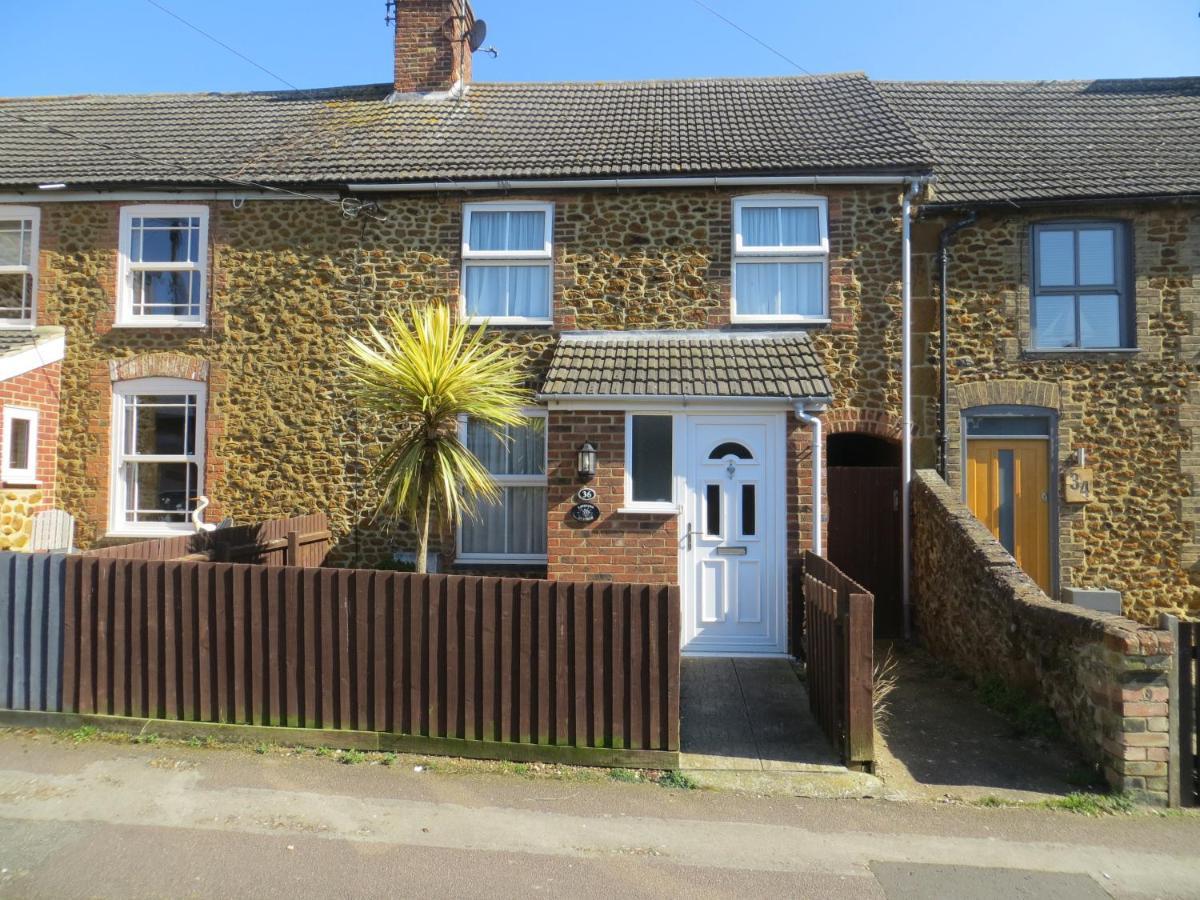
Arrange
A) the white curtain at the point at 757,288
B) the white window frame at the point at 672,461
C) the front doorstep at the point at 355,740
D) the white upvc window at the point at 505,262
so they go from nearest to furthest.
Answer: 1. the front doorstep at the point at 355,740
2. the white window frame at the point at 672,461
3. the white curtain at the point at 757,288
4. the white upvc window at the point at 505,262

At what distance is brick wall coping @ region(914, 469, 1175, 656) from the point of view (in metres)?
4.92

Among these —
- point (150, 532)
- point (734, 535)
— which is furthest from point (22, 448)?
point (734, 535)

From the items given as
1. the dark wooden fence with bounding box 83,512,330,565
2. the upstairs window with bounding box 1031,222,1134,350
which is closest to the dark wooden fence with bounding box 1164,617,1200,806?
the upstairs window with bounding box 1031,222,1134,350

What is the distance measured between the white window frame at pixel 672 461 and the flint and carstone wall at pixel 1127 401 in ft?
12.3

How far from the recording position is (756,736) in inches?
235

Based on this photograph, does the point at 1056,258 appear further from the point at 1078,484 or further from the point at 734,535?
the point at 734,535

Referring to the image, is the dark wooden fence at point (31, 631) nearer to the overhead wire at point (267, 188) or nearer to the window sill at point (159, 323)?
the window sill at point (159, 323)

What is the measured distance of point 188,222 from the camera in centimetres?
1048

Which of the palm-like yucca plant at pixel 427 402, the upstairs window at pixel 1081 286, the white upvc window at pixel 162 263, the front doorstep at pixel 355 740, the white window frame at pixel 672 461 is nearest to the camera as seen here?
the front doorstep at pixel 355 740

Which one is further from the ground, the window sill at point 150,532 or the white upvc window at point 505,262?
the white upvc window at point 505,262

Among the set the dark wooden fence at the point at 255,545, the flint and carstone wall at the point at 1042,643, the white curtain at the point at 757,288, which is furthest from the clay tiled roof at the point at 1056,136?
the dark wooden fence at the point at 255,545

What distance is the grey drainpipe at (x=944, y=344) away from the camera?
9.71 metres

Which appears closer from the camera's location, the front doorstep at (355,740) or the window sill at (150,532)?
the front doorstep at (355,740)

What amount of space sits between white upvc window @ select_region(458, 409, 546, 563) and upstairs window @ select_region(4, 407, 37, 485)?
17.9ft
